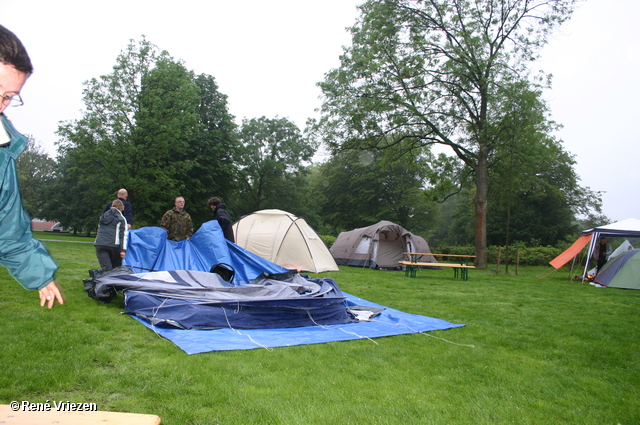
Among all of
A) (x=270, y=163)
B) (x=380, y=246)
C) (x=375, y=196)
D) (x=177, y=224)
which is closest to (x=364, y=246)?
(x=380, y=246)

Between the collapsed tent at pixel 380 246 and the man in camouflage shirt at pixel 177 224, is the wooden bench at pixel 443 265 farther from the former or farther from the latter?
the man in camouflage shirt at pixel 177 224

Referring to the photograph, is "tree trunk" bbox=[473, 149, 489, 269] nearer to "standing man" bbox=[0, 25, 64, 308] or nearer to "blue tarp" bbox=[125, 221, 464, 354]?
"blue tarp" bbox=[125, 221, 464, 354]

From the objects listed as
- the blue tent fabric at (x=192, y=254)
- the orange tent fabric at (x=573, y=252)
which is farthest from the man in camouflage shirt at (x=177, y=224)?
the orange tent fabric at (x=573, y=252)

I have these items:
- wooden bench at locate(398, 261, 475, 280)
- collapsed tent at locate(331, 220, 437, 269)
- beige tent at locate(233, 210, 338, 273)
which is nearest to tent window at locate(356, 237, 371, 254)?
collapsed tent at locate(331, 220, 437, 269)

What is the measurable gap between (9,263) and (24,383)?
77.8 inches

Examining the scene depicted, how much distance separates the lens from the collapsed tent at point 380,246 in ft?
50.8

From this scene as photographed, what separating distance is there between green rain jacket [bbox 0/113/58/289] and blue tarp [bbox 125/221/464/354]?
2560 mm

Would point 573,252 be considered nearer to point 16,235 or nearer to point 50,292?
point 50,292

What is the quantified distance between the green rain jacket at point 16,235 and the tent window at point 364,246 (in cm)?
1448

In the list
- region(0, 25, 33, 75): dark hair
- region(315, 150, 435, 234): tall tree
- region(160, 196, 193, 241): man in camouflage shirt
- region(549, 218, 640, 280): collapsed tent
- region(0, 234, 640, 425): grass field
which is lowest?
region(0, 234, 640, 425): grass field

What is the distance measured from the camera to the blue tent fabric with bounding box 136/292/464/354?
4.14 m

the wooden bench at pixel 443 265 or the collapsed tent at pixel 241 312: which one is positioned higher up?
the wooden bench at pixel 443 265

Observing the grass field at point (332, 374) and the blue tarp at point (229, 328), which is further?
the blue tarp at point (229, 328)

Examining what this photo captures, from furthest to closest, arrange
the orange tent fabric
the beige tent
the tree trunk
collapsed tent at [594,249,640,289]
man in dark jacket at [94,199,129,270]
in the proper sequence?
the tree trunk < the orange tent fabric < the beige tent < collapsed tent at [594,249,640,289] < man in dark jacket at [94,199,129,270]
